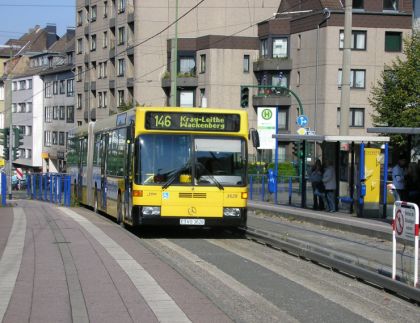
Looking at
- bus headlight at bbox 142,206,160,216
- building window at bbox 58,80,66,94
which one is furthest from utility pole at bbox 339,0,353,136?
building window at bbox 58,80,66,94

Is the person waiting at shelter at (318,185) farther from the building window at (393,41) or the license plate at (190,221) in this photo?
the building window at (393,41)

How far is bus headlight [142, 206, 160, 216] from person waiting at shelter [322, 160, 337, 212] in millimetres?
7765

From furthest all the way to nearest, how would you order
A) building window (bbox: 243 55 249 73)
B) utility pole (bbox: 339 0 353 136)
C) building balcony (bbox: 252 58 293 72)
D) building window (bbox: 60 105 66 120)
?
building window (bbox: 60 105 66 120) → building window (bbox: 243 55 249 73) → building balcony (bbox: 252 58 293 72) → utility pole (bbox: 339 0 353 136)

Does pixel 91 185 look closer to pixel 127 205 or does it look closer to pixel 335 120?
pixel 127 205

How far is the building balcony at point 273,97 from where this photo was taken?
180 feet

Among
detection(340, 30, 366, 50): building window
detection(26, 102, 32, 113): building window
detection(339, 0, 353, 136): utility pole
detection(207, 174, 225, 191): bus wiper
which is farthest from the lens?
detection(26, 102, 32, 113): building window

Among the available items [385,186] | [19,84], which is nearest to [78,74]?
[19,84]

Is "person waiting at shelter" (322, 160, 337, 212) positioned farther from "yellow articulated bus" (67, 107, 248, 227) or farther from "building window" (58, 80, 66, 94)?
"building window" (58, 80, 66, 94)

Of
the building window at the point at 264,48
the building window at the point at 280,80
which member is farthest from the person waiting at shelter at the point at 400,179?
the building window at the point at 264,48

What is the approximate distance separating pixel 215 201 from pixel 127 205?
7.68ft

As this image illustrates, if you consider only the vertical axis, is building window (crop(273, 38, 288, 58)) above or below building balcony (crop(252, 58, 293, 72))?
above

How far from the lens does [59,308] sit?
761cm

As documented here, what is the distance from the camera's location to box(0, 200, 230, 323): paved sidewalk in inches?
291

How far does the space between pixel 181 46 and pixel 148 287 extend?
2008 inches
